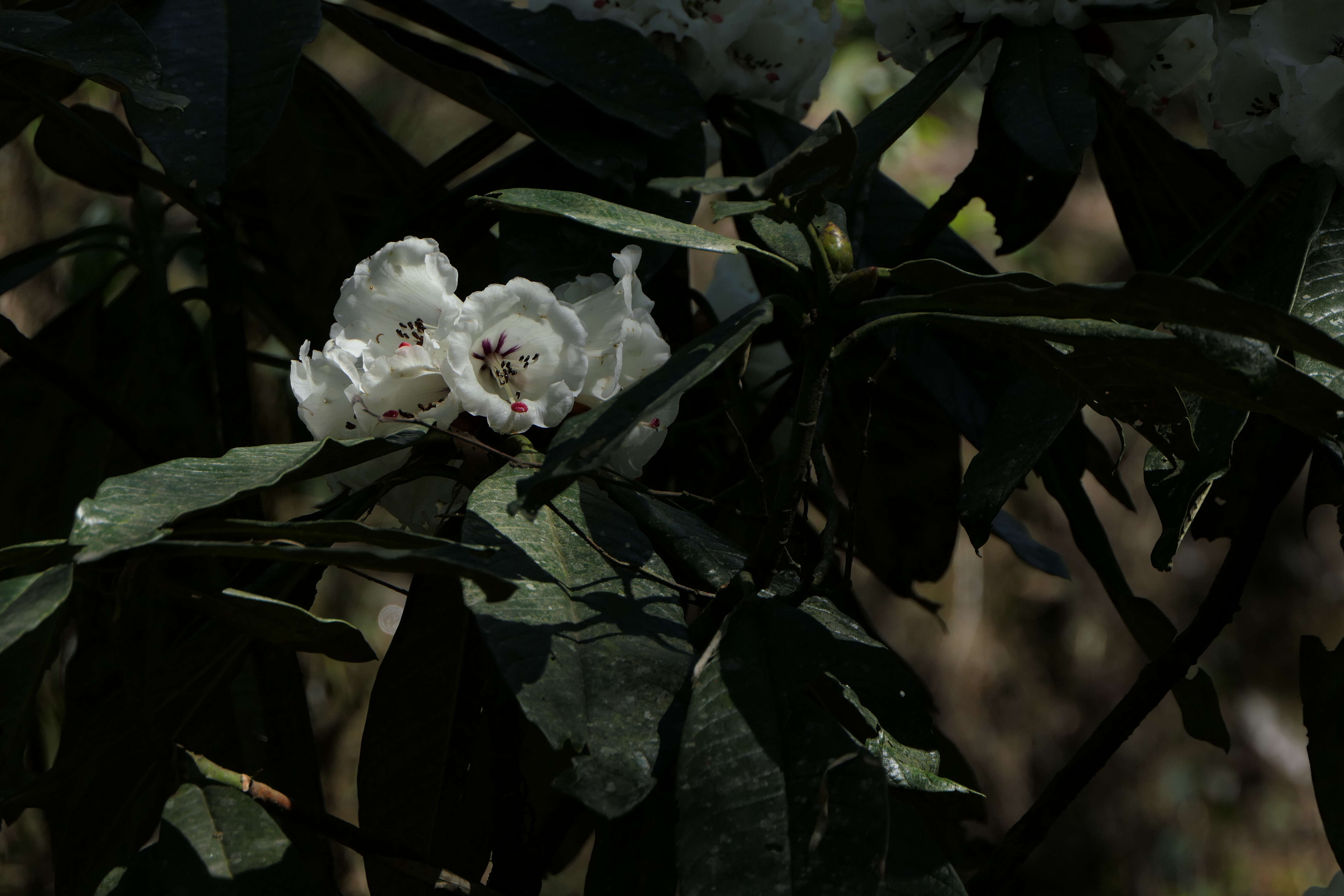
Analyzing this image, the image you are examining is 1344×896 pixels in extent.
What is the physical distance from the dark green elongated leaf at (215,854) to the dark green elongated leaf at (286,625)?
8cm

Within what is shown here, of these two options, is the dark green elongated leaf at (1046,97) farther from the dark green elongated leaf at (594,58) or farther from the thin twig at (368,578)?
the thin twig at (368,578)

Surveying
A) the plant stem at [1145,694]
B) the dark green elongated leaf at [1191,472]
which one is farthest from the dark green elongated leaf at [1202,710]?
the dark green elongated leaf at [1191,472]

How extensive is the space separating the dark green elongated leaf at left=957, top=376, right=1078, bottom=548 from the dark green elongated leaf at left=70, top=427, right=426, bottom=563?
0.86 ft

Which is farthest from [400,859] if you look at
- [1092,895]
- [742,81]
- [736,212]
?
[1092,895]

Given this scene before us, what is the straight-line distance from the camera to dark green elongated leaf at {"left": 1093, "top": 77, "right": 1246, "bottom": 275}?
2.59 ft

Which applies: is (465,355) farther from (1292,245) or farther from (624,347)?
(1292,245)

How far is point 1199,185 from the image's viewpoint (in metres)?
0.79

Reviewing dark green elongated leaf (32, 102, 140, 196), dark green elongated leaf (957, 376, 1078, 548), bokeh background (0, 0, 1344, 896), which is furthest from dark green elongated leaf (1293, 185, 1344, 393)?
bokeh background (0, 0, 1344, 896)

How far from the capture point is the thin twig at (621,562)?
0.48 m

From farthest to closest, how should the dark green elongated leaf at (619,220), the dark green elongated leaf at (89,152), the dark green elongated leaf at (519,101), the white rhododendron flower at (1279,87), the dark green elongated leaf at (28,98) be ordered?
the dark green elongated leaf at (89,152)
the dark green elongated leaf at (28,98)
the dark green elongated leaf at (519,101)
the white rhododendron flower at (1279,87)
the dark green elongated leaf at (619,220)

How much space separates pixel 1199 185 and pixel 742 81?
356mm

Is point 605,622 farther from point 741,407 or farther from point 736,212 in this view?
point 741,407

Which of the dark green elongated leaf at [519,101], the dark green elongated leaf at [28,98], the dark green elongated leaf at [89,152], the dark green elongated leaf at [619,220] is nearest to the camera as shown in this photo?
the dark green elongated leaf at [619,220]

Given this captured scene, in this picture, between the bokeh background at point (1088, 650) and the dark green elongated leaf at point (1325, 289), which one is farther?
the bokeh background at point (1088, 650)
